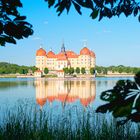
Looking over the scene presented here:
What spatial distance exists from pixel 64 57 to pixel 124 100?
10824 centimetres

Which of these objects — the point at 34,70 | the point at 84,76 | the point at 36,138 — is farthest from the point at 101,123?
the point at 34,70

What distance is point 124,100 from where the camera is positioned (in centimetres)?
104

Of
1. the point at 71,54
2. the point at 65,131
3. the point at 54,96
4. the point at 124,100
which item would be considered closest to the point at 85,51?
the point at 71,54

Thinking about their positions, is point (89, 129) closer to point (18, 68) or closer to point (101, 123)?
point (101, 123)

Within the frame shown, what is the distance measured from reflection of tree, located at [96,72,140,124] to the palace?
108076 mm

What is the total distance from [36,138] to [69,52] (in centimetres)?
10895

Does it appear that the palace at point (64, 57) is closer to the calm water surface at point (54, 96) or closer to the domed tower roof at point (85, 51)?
the domed tower roof at point (85, 51)

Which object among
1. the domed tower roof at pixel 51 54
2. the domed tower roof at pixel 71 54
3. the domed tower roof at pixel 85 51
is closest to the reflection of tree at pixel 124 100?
the domed tower roof at pixel 71 54

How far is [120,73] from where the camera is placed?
119000mm

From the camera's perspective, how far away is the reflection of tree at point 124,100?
40.6 inches

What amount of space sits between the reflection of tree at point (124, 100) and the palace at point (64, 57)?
→ 108 metres

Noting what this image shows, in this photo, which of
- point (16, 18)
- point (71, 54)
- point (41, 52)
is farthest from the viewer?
point (41, 52)

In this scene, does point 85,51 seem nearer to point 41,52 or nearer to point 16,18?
point 41,52

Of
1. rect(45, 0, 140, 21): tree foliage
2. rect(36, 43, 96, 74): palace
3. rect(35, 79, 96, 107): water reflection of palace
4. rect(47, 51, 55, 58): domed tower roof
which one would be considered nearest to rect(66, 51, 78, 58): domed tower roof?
rect(36, 43, 96, 74): palace
